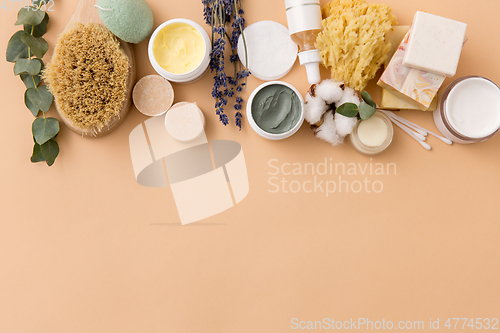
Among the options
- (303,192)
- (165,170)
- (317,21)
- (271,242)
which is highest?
(317,21)

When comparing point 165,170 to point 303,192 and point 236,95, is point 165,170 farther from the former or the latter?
point 303,192

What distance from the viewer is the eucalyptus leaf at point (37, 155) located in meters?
0.86

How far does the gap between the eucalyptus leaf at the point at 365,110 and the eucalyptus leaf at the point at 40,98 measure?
895 mm

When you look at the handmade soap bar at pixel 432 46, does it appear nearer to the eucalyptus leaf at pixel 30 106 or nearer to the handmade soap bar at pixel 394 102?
the handmade soap bar at pixel 394 102

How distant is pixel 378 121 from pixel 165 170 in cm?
65

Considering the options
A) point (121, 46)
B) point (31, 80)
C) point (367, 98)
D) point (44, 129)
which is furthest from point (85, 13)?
point (367, 98)

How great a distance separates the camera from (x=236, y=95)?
0.87 metres

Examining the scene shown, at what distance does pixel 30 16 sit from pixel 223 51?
0.57 metres

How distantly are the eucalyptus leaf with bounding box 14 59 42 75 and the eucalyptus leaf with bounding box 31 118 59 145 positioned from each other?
139mm

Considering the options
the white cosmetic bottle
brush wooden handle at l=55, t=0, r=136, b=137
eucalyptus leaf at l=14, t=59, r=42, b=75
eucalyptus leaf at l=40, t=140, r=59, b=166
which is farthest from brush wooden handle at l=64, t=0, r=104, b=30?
the white cosmetic bottle

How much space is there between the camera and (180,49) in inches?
31.0

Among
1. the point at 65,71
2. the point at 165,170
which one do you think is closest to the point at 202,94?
the point at 165,170

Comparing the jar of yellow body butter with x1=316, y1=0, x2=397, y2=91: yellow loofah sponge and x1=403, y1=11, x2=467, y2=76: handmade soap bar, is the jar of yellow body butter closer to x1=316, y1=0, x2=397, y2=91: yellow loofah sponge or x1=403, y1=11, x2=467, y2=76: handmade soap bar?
x1=316, y1=0, x2=397, y2=91: yellow loofah sponge

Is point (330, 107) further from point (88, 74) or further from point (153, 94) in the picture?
point (88, 74)
